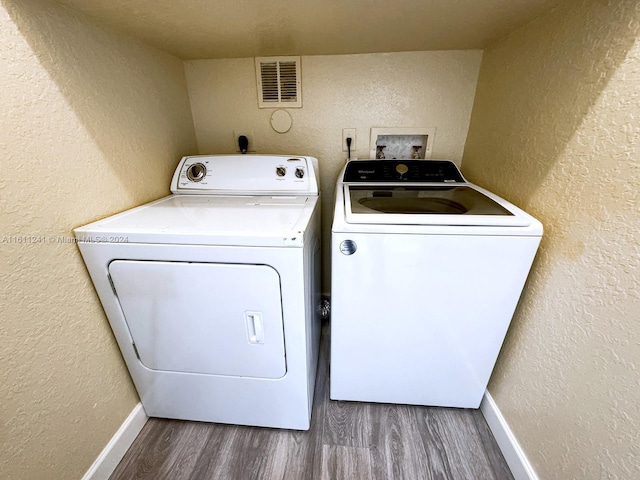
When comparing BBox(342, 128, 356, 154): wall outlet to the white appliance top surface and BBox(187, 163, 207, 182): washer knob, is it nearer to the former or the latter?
the white appliance top surface

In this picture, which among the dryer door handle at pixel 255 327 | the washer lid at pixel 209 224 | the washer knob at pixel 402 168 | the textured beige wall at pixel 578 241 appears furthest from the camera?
the washer knob at pixel 402 168

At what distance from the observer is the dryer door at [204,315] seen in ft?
2.84

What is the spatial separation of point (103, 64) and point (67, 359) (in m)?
1.08

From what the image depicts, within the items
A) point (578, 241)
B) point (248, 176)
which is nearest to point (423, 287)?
point (578, 241)

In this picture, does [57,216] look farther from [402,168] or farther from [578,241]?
[578,241]

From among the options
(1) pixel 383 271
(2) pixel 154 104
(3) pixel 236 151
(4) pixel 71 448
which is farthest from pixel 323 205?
(4) pixel 71 448

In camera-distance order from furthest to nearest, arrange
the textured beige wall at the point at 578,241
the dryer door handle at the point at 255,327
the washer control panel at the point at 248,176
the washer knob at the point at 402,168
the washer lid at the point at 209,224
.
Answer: the washer knob at the point at 402,168 → the washer control panel at the point at 248,176 → the dryer door handle at the point at 255,327 → the washer lid at the point at 209,224 → the textured beige wall at the point at 578,241

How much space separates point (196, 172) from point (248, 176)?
0.30 m

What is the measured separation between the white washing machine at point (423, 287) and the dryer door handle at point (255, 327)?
0.29m

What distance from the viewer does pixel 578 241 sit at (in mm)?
778

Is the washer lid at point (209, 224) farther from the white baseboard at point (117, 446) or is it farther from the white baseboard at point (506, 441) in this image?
the white baseboard at point (506, 441)

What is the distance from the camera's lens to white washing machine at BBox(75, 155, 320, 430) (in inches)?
32.9

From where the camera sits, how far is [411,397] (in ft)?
4.00

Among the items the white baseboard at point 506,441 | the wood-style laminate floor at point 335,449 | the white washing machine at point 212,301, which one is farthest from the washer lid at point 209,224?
the white baseboard at point 506,441
